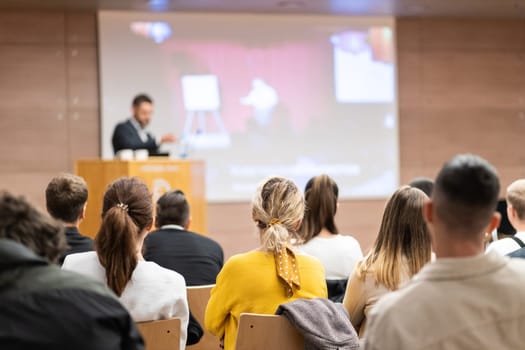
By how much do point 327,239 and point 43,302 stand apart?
2724mm

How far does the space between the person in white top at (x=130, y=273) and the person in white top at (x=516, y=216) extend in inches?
55.8

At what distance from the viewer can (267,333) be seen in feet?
9.11

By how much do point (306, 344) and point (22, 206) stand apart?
130 centimetres

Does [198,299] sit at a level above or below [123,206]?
below

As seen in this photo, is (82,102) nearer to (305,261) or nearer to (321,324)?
(305,261)

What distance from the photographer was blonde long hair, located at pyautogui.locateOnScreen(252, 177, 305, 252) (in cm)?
314

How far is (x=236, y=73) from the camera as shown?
28.7 ft

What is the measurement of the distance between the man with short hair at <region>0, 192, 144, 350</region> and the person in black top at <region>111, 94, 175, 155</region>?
577 centimetres

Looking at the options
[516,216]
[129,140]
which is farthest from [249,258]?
[129,140]

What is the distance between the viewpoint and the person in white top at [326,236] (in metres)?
4.19

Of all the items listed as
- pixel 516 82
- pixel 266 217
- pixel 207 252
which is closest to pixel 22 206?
pixel 266 217

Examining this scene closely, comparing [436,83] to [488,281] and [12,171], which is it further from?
[488,281]

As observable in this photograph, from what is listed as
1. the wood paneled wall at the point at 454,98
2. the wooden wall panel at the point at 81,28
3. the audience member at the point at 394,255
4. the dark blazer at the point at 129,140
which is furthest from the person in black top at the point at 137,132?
the audience member at the point at 394,255

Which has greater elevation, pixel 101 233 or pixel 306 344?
pixel 101 233
